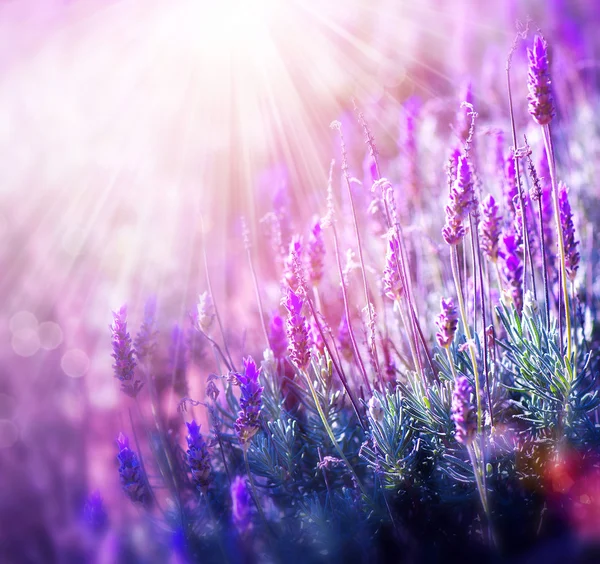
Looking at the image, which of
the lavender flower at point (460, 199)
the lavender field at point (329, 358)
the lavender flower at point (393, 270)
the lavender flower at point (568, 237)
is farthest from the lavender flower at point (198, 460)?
the lavender flower at point (568, 237)

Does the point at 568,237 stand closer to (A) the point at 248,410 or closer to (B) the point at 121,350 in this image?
(A) the point at 248,410

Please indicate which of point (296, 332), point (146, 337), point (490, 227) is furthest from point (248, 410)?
point (490, 227)

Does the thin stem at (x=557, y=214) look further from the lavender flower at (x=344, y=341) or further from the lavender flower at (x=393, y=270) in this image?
the lavender flower at (x=344, y=341)

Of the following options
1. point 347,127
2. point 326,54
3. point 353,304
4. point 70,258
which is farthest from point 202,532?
point 326,54

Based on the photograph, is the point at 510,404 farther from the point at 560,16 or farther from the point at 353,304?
the point at 560,16

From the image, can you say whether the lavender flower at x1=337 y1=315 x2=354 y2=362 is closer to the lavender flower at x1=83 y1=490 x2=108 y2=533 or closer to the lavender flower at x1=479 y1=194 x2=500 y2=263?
the lavender flower at x1=479 y1=194 x2=500 y2=263

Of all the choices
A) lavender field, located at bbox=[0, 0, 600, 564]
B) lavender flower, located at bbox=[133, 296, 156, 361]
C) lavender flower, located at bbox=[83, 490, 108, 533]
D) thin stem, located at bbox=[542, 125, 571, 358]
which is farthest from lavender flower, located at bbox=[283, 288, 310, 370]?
lavender flower, located at bbox=[83, 490, 108, 533]
